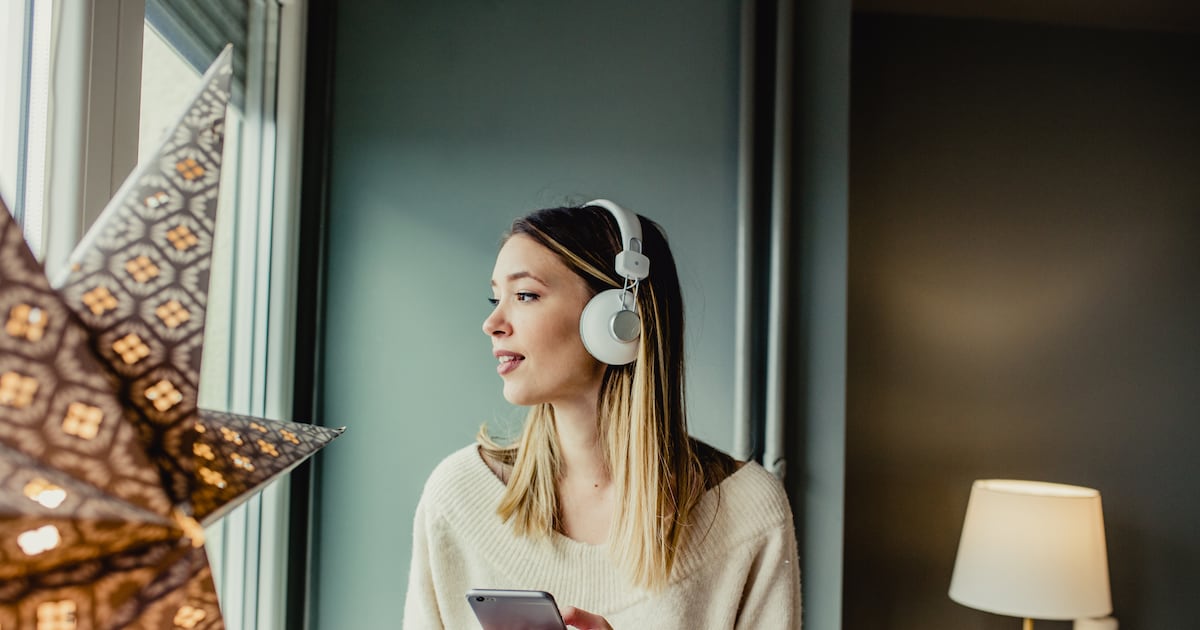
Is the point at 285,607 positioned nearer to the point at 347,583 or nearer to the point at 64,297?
the point at 347,583

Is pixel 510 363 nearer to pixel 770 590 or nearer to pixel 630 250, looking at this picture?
pixel 630 250

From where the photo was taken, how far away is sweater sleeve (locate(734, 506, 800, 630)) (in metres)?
1.33

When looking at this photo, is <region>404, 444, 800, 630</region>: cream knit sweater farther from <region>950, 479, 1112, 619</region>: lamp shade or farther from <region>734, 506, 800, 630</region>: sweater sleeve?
<region>950, 479, 1112, 619</region>: lamp shade

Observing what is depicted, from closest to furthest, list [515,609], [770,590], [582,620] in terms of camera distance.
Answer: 1. [515,609]
2. [582,620]
3. [770,590]

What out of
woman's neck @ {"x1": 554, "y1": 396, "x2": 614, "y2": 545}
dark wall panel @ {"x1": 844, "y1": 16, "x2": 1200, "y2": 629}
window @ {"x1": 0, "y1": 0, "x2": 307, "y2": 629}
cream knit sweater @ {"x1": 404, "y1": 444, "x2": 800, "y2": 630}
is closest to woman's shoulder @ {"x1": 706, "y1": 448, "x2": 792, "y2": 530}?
cream knit sweater @ {"x1": 404, "y1": 444, "x2": 800, "y2": 630}

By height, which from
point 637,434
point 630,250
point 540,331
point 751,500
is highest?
point 630,250

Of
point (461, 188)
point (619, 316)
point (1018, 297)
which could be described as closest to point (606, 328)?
point (619, 316)

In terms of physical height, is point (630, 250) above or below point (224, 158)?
below

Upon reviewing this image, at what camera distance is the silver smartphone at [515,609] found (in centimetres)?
96

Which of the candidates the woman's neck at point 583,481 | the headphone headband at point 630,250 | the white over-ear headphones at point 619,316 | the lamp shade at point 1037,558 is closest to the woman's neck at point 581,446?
the woman's neck at point 583,481

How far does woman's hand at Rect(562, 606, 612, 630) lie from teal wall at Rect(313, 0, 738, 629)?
77 centimetres

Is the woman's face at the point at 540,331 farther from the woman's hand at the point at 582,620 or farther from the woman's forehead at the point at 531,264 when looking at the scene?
the woman's hand at the point at 582,620

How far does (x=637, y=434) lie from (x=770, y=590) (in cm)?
31

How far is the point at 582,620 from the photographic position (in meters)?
1.08
